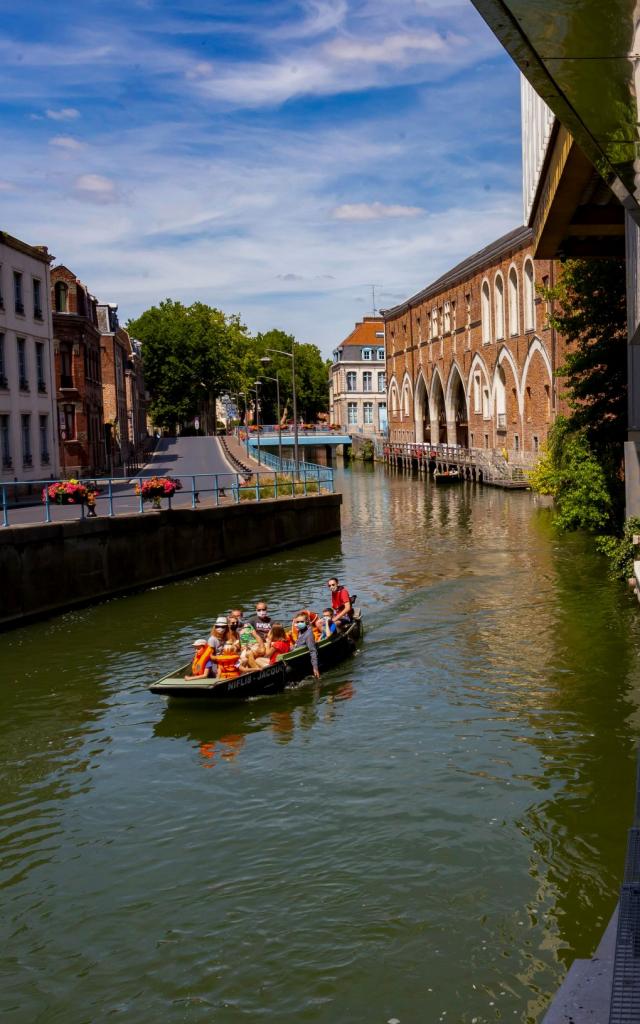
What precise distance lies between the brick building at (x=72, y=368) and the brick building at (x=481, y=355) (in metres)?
25.0

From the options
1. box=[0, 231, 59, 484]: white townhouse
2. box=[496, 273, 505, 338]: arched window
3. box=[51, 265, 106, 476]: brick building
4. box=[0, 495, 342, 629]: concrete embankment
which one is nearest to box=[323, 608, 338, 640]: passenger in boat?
box=[0, 495, 342, 629]: concrete embankment

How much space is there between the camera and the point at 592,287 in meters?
32.2

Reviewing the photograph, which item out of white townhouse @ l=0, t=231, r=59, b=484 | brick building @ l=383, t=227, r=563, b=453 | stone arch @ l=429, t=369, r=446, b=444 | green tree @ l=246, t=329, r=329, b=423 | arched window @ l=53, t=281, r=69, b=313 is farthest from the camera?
green tree @ l=246, t=329, r=329, b=423

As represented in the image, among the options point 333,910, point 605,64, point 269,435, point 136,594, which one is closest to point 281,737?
point 333,910

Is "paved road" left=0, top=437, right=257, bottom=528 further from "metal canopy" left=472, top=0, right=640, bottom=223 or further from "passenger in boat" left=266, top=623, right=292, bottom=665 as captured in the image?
"metal canopy" left=472, top=0, right=640, bottom=223

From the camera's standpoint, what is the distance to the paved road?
29906 millimetres

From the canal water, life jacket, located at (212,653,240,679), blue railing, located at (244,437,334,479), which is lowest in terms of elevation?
the canal water

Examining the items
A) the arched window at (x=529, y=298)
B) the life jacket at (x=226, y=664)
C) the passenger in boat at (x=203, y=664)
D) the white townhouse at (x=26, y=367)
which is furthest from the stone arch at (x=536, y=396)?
the passenger in boat at (x=203, y=664)

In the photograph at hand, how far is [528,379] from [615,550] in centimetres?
3847

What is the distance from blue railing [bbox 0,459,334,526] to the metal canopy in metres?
19.0

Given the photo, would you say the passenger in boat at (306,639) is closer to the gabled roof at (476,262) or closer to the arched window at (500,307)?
the gabled roof at (476,262)

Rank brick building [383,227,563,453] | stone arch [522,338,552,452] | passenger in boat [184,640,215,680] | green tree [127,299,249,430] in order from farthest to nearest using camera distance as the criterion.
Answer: green tree [127,299,249,430]
brick building [383,227,563,453]
stone arch [522,338,552,452]
passenger in boat [184,640,215,680]

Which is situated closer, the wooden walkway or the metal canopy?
the metal canopy

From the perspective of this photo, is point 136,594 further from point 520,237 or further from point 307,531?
point 520,237
